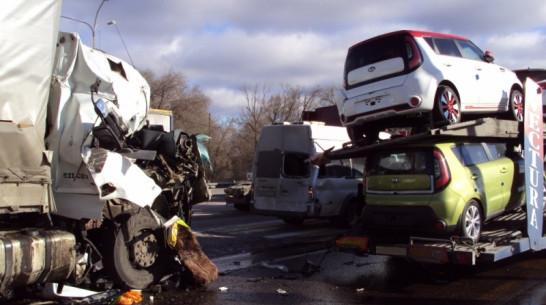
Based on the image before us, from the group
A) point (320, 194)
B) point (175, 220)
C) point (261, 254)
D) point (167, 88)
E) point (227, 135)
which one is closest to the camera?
point (175, 220)

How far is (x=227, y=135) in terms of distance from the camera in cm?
6209

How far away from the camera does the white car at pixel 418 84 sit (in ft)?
23.2

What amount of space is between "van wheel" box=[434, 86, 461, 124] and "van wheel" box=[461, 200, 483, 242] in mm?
1306

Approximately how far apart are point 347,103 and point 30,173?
4907 millimetres

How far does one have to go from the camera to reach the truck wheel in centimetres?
568

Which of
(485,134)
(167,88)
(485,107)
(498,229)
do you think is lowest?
(498,229)

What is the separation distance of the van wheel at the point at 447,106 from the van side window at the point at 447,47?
2.02ft

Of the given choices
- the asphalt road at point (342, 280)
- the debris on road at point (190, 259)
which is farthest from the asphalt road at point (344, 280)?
the debris on road at point (190, 259)

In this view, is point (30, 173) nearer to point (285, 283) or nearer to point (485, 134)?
point (285, 283)

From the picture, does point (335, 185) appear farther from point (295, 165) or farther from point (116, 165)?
point (116, 165)

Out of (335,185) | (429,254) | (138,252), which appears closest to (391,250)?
(429,254)

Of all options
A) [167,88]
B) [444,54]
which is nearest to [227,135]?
[167,88]

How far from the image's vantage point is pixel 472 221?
6492 millimetres

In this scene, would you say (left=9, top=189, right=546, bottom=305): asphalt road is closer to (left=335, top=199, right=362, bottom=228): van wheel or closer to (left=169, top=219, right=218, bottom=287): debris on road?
(left=169, top=219, right=218, bottom=287): debris on road
